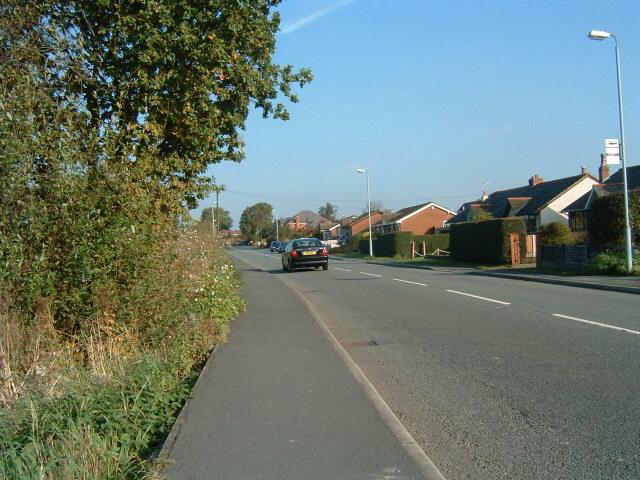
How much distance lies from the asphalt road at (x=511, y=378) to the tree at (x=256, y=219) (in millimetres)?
115672

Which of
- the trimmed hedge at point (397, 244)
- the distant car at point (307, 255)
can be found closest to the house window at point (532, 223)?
the trimmed hedge at point (397, 244)

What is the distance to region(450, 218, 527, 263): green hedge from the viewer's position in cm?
2872

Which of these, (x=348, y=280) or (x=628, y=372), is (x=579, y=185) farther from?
(x=628, y=372)

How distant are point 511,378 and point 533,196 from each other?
163 feet

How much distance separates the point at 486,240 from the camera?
30.6 metres

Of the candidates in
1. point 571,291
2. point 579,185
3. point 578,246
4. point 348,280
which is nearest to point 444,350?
point 571,291

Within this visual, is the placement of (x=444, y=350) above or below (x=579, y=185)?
below

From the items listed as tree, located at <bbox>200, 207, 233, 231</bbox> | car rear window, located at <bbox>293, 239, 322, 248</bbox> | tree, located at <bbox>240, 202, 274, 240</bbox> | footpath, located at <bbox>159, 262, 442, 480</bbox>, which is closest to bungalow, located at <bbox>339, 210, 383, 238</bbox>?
tree, located at <bbox>200, 207, 233, 231</bbox>

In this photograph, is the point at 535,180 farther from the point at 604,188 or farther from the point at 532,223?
the point at 604,188

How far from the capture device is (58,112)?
7637 millimetres

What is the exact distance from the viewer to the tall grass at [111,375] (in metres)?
4.11

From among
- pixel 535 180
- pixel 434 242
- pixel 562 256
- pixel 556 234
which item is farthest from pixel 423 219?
pixel 562 256

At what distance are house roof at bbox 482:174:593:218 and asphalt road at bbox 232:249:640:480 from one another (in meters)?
36.9

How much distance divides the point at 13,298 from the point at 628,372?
6.96 m
